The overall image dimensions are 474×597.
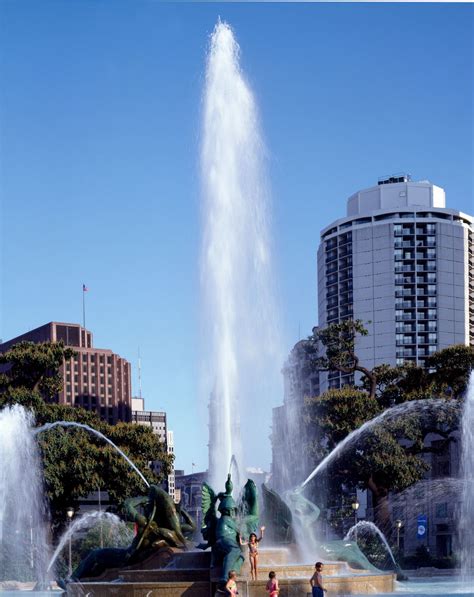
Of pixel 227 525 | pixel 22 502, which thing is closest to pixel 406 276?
pixel 22 502

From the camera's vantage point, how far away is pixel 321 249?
172 meters

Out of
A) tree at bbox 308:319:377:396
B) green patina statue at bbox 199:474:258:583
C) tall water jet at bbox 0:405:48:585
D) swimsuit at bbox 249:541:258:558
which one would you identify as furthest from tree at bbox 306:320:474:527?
swimsuit at bbox 249:541:258:558

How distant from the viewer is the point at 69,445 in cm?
7044

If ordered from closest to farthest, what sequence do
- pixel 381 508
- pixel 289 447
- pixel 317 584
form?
pixel 317 584
pixel 381 508
pixel 289 447

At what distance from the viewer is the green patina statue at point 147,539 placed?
35.8 meters

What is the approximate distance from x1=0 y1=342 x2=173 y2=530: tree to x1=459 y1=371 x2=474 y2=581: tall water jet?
1995 centimetres

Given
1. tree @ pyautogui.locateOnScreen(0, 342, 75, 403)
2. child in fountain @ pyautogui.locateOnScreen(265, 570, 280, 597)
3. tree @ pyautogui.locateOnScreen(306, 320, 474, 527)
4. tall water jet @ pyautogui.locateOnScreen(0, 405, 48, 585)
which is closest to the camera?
child in fountain @ pyautogui.locateOnScreen(265, 570, 280, 597)

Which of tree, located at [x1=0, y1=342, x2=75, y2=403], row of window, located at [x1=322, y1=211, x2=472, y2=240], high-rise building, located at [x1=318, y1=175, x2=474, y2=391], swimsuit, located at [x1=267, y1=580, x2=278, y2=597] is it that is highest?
row of window, located at [x1=322, y1=211, x2=472, y2=240]

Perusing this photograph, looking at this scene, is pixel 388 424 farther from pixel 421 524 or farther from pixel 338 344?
pixel 421 524

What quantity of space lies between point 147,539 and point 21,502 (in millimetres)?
35021

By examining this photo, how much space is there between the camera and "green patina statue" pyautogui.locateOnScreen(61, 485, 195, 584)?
35.8m

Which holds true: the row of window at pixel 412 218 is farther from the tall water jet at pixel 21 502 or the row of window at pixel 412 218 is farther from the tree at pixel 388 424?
the tall water jet at pixel 21 502

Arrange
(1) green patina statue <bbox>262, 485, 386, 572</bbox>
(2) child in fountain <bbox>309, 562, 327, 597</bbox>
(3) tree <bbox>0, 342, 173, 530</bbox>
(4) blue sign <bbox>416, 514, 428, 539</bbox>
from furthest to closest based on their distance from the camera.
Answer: (4) blue sign <bbox>416, 514, 428, 539</bbox>
(3) tree <bbox>0, 342, 173, 530</bbox>
(1) green patina statue <bbox>262, 485, 386, 572</bbox>
(2) child in fountain <bbox>309, 562, 327, 597</bbox>

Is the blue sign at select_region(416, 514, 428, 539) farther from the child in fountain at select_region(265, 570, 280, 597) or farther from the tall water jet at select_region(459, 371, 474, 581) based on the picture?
the child in fountain at select_region(265, 570, 280, 597)
